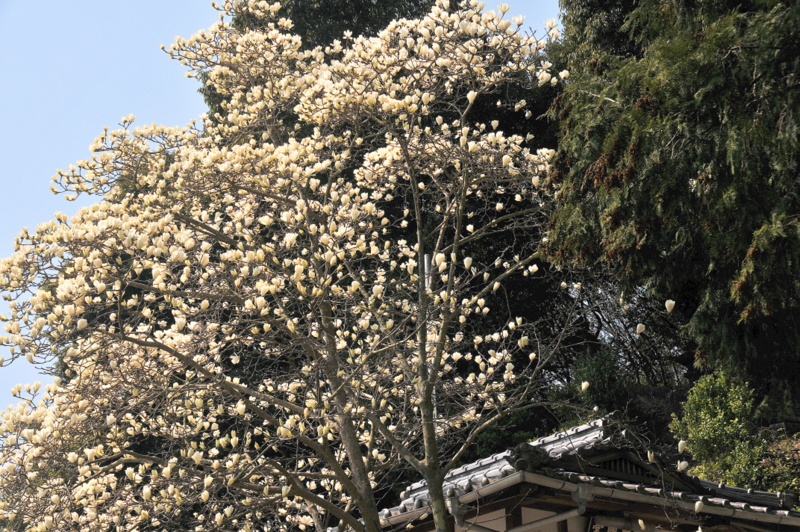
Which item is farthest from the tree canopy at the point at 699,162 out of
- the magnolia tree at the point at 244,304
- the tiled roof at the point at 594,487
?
the tiled roof at the point at 594,487

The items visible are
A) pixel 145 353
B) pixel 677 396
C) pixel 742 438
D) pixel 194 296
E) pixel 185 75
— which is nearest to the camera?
pixel 194 296

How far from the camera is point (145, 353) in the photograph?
5168 millimetres

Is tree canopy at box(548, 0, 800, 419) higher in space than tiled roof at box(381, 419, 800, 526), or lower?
higher

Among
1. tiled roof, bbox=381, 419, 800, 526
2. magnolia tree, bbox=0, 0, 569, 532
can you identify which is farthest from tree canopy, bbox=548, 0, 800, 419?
tiled roof, bbox=381, 419, 800, 526

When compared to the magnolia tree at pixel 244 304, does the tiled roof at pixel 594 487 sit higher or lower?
lower

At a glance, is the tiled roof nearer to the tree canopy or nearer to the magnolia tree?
the magnolia tree

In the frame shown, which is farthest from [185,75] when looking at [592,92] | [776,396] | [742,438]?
[742,438]

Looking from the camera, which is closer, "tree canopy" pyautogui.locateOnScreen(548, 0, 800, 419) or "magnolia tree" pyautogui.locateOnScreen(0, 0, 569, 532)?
"tree canopy" pyautogui.locateOnScreen(548, 0, 800, 419)

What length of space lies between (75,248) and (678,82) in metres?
3.80

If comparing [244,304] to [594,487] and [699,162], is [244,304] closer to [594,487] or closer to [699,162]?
[594,487]

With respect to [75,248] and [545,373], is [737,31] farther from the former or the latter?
[545,373]

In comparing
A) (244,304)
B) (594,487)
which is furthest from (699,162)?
(244,304)

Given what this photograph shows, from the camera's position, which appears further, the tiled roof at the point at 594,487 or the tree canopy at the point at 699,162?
the tiled roof at the point at 594,487

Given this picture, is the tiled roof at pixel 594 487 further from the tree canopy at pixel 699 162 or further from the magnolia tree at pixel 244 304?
the tree canopy at pixel 699 162
